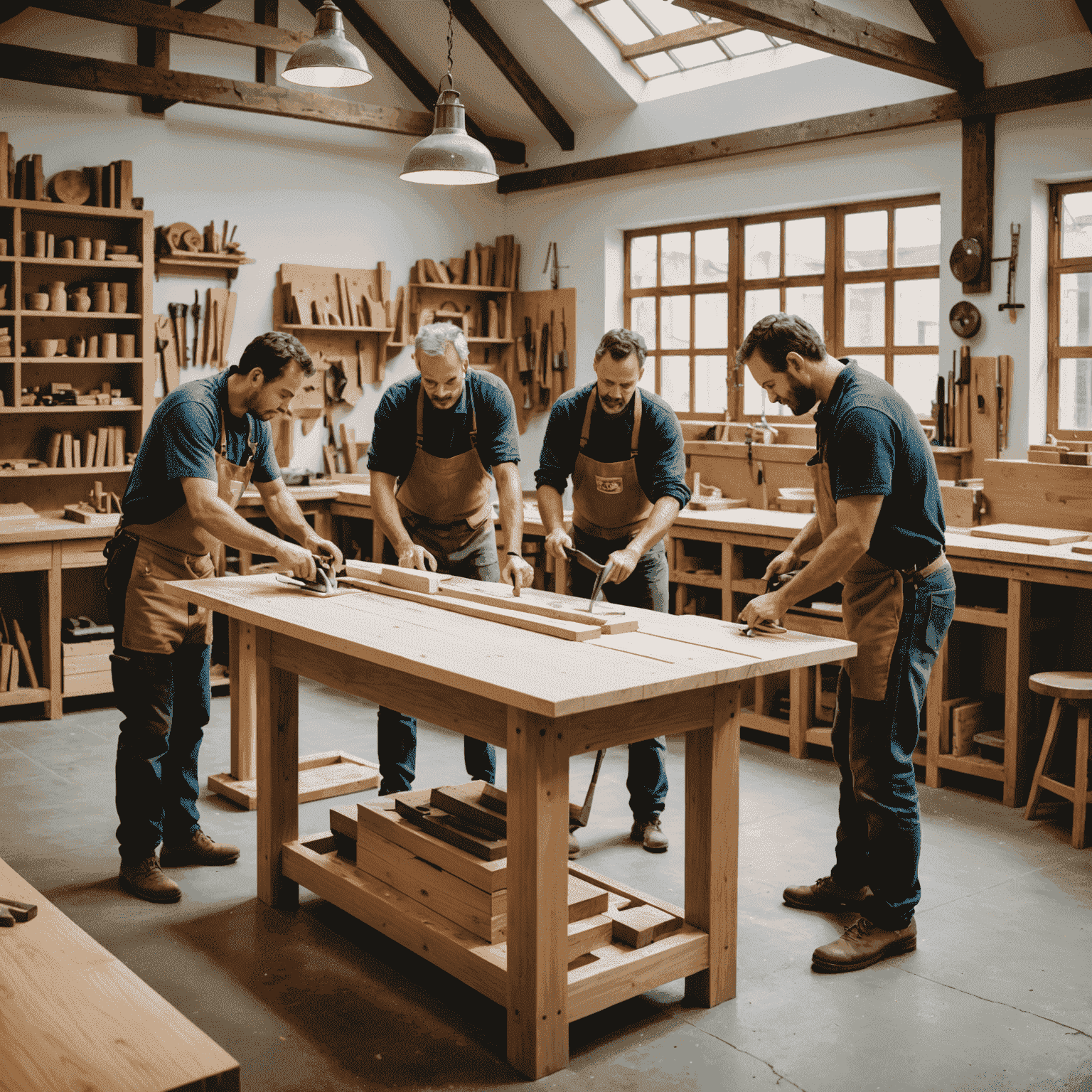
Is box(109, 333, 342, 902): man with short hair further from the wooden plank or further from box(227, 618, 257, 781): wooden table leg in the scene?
the wooden plank

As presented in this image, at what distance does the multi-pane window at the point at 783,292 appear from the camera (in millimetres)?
6594

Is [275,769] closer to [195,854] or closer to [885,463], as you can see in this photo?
[195,854]

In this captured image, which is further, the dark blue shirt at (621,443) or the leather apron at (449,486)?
the leather apron at (449,486)

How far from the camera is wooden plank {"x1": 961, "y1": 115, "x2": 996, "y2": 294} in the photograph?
593 cm

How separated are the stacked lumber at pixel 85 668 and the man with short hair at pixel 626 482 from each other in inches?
109

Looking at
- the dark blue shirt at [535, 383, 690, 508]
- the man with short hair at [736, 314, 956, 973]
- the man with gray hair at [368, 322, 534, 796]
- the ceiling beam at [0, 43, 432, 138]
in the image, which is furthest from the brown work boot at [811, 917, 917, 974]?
the ceiling beam at [0, 43, 432, 138]

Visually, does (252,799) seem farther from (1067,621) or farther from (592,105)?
(592,105)

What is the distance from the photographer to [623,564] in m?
3.76

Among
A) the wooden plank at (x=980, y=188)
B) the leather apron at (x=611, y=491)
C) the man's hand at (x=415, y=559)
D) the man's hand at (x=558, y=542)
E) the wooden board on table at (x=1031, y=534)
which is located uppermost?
the wooden plank at (x=980, y=188)

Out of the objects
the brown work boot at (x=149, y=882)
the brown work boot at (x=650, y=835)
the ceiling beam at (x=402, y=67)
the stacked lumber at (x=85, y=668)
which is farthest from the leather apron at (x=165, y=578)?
the ceiling beam at (x=402, y=67)

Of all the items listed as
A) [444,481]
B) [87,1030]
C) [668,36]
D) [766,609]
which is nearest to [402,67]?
[668,36]

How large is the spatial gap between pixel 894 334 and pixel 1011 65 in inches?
59.0

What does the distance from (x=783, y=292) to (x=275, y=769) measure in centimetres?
483

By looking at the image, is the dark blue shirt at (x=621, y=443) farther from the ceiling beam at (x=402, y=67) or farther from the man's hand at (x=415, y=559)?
the ceiling beam at (x=402, y=67)
